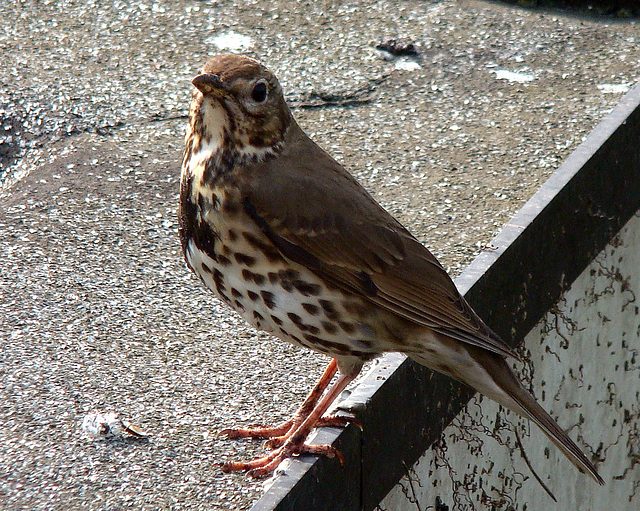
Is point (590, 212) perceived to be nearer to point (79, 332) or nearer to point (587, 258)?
point (587, 258)

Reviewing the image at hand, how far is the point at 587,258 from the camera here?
451cm

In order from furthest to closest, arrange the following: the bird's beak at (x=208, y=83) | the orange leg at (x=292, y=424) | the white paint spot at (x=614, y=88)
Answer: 1. the white paint spot at (x=614, y=88)
2. the orange leg at (x=292, y=424)
3. the bird's beak at (x=208, y=83)

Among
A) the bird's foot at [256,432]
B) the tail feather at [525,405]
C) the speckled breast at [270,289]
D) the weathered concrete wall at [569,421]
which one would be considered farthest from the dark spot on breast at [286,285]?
the weathered concrete wall at [569,421]

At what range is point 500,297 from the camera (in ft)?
12.7

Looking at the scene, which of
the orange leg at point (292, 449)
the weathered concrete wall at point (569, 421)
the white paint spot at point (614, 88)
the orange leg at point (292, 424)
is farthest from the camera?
the white paint spot at point (614, 88)

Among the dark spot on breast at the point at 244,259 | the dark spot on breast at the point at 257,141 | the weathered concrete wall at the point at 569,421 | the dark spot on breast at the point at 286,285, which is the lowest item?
the weathered concrete wall at the point at 569,421

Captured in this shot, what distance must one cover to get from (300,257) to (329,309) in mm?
177

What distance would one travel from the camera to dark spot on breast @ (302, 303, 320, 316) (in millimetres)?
2984

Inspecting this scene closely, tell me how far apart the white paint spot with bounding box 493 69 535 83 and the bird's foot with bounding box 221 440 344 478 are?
9.79 feet

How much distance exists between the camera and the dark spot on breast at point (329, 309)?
9.86ft

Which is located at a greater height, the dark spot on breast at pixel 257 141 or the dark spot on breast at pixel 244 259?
the dark spot on breast at pixel 257 141

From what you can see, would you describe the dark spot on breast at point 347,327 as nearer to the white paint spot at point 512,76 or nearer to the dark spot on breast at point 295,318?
the dark spot on breast at point 295,318

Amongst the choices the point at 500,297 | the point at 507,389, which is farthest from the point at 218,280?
the point at 500,297

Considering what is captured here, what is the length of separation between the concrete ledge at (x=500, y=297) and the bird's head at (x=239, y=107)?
0.85 m
